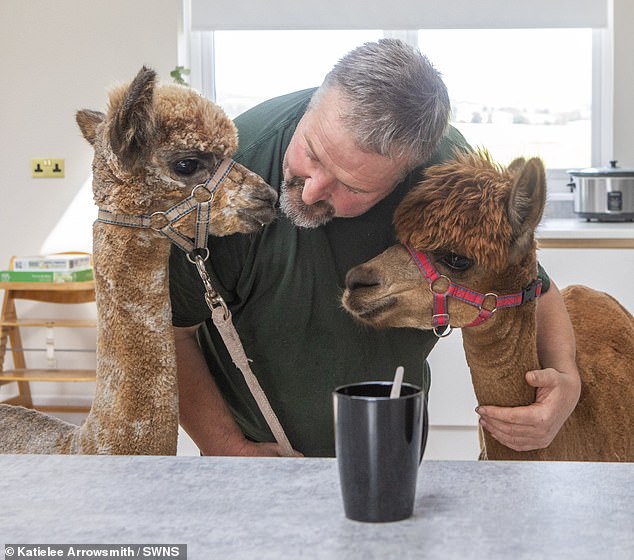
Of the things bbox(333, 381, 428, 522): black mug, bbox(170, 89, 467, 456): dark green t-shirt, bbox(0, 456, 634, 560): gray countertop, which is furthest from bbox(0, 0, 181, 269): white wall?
bbox(333, 381, 428, 522): black mug

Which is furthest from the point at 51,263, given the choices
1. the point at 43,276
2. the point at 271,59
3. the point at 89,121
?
the point at 89,121

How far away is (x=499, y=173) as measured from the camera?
1.24 m

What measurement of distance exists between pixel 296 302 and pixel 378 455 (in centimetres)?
65

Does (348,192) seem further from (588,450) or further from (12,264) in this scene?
(12,264)

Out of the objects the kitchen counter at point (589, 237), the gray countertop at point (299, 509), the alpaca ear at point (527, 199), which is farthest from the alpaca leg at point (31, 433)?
the kitchen counter at point (589, 237)

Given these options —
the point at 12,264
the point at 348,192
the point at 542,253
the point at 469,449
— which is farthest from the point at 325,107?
the point at 12,264

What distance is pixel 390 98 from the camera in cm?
116

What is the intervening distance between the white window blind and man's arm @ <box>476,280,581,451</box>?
8.56ft

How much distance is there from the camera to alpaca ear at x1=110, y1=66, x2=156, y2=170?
102 centimetres

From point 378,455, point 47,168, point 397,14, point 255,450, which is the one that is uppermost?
point 397,14

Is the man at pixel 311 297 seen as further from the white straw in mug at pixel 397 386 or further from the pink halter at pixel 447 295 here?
the white straw in mug at pixel 397 386

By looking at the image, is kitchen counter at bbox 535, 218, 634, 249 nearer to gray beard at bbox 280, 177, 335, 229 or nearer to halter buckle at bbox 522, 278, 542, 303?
halter buckle at bbox 522, 278, 542, 303

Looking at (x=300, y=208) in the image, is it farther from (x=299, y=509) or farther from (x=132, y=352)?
(x=299, y=509)

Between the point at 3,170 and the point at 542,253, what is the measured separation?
2.50m
